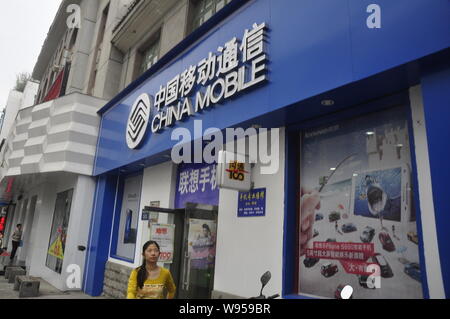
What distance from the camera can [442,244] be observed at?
2.91 m

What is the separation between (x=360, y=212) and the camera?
4168mm

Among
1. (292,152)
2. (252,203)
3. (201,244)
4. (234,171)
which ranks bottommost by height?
(201,244)

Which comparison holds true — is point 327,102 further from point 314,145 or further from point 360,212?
point 360,212

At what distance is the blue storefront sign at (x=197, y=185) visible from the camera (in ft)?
22.0

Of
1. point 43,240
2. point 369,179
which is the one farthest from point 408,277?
point 43,240

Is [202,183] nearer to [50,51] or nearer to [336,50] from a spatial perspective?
[336,50]

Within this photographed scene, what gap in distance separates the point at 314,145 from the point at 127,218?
6752mm

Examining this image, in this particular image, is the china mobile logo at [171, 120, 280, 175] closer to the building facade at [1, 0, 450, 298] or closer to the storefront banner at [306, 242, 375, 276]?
the building facade at [1, 0, 450, 298]

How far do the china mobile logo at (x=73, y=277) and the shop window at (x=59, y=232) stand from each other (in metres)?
0.69

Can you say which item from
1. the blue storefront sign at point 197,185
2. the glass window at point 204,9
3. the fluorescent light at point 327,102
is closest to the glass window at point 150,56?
the glass window at point 204,9

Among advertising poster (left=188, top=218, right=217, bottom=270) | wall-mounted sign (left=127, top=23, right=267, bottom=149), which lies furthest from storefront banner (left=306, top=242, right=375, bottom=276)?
wall-mounted sign (left=127, top=23, right=267, bottom=149)

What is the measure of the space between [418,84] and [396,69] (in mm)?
525

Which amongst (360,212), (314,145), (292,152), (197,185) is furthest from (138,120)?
(360,212)

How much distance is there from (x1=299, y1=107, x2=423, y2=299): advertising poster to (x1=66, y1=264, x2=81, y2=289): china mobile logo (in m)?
7.84
